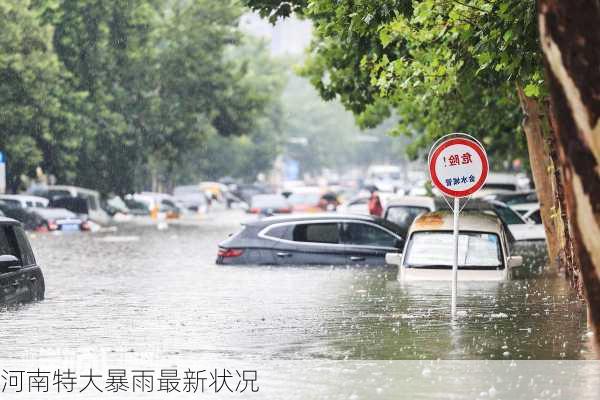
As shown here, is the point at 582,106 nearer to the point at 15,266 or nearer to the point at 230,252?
the point at 15,266

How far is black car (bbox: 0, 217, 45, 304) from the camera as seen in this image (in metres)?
17.5

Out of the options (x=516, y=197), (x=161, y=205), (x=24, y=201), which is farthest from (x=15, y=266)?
(x=161, y=205)

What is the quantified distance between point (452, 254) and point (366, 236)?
733cm

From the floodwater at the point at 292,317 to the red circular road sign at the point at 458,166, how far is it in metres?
1.52

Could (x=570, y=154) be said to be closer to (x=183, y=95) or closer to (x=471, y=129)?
(x=471, y=129)

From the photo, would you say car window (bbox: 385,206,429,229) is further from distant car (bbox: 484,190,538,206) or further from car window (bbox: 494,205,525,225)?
distant car (bbox: 484,190,538,206)

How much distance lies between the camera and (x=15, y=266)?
18.0 metres

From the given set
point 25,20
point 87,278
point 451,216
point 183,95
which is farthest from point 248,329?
point 183,95

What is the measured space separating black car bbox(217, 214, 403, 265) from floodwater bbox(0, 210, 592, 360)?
629mm

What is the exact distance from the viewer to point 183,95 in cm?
6700

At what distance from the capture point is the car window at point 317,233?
2828 centimetres

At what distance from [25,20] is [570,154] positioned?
1869 inches

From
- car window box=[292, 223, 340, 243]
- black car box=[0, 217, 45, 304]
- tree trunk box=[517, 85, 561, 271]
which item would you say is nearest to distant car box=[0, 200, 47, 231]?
car window box=[292, 223, 340, 243]

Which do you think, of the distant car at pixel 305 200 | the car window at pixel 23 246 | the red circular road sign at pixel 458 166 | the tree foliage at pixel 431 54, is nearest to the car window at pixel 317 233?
the tree foliage at pixel 431 54
